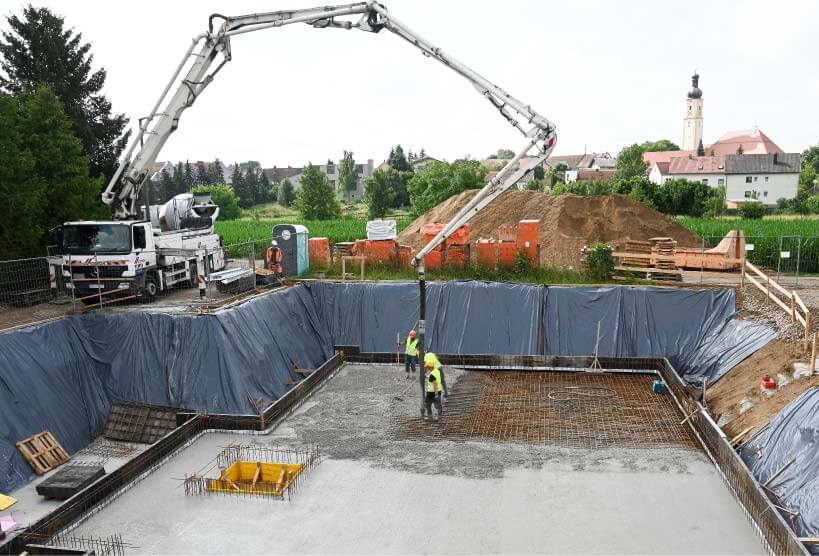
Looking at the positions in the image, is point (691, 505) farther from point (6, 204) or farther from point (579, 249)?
point (6, 204)

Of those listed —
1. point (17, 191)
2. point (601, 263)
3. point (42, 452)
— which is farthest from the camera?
point (601, 263)

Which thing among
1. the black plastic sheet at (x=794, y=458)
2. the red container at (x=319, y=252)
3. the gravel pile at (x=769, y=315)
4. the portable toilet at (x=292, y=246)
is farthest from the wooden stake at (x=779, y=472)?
the red container at (x=319, y=252)

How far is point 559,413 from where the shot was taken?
44.6 ft

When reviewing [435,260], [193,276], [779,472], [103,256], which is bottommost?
[779,472]

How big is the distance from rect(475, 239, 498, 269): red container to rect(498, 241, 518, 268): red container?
0.19 meters

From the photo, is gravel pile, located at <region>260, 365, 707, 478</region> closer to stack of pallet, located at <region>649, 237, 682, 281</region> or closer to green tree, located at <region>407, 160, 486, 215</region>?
stack of pallet, located at <region>649, 237, 682, 281</region>

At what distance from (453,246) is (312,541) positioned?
13753 mm

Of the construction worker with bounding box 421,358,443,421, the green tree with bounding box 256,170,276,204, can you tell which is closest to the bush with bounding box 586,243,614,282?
the construction worker with bounding box 421,358,443,421

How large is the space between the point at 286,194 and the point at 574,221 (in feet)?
215

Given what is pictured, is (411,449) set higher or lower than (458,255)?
lower

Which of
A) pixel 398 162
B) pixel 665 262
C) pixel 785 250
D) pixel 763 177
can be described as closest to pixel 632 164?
pixel 763 177

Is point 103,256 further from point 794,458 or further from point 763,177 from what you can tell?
point 763,177

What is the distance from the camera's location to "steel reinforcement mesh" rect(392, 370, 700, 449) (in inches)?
488

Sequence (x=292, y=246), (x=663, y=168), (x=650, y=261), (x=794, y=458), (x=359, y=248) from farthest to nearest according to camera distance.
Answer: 1. (x=663, y=168)
2. (x=359, y=248)
3. (x=650, y=261)
4. (x=292, y=246)
5. (x=794, y=458)
